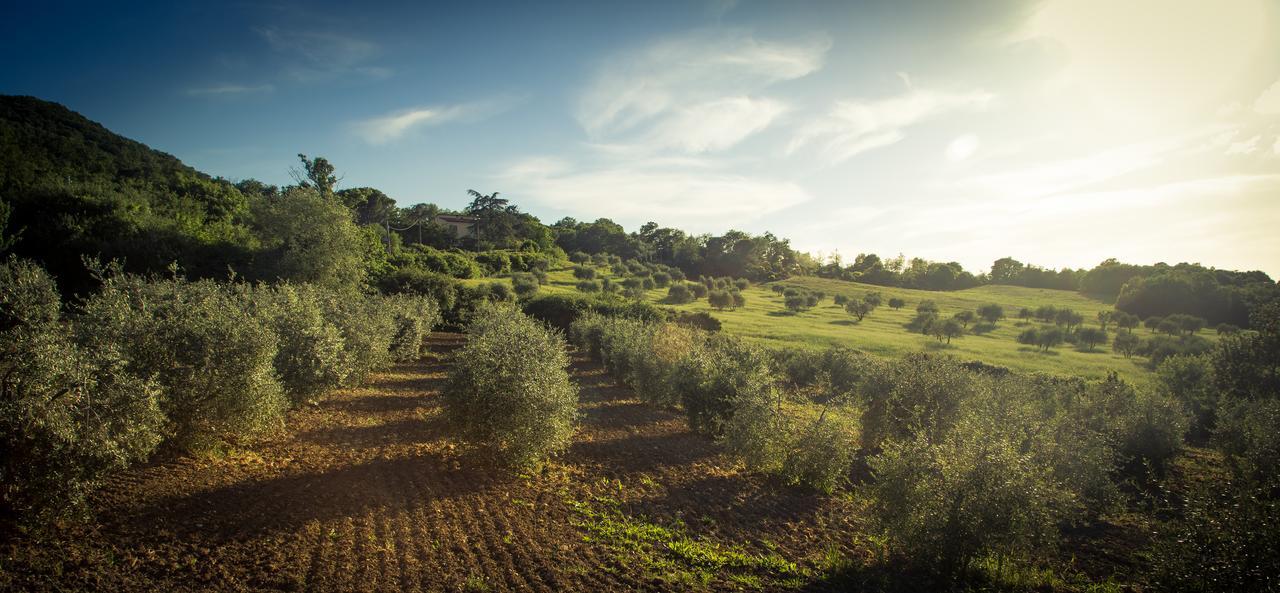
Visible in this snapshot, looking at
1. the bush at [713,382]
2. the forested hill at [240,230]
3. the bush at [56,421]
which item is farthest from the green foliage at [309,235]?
the bush at [56,421]

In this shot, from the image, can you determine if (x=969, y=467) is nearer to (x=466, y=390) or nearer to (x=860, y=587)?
(x=860, y=587)

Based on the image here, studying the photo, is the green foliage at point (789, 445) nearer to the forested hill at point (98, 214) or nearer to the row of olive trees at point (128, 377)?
the row of olive trees at point (128, 377)

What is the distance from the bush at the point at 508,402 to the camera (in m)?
13.8

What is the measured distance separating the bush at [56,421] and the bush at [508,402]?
6.62m

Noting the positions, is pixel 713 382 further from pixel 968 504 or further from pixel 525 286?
pixel 525 286

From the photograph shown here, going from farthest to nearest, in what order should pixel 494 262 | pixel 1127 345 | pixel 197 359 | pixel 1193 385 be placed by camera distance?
pixel 494 262, pixel 1127 345, pixel 1193 385, pixel 197 359

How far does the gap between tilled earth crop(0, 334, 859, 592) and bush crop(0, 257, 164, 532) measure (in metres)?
0.96

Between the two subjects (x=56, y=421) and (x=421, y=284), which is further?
(x=421, y=284)

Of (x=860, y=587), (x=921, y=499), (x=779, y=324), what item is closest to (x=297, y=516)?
(x=860, y=587)

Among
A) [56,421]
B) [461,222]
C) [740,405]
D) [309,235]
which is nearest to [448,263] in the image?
[309,235]

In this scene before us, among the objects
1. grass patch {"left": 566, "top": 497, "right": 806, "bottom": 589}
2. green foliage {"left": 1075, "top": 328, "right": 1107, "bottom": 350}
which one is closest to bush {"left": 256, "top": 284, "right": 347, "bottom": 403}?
grass patch {"left": 566, "top": 497, "right": 806, "bottom": 589}

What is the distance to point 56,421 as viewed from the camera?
7.56 m

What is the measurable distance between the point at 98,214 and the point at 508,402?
37.5 metres

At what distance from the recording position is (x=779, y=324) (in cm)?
6334
